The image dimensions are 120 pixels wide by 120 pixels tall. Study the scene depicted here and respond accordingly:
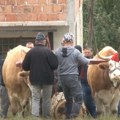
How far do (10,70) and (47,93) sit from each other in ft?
5.87

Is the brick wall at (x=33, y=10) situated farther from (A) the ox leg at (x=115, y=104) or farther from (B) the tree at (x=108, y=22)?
(B) the tree at (x=108, y=22)

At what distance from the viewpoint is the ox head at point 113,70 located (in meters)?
12.7

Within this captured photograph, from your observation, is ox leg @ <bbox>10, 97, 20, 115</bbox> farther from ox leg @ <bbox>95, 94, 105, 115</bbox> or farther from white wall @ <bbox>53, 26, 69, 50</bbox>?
white wall @ <bbox>53, 26, 69, 50</bbox>

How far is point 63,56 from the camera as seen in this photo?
40.4 ft

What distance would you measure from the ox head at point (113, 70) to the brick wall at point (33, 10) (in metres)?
4.90

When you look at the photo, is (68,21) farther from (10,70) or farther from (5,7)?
(10,70)

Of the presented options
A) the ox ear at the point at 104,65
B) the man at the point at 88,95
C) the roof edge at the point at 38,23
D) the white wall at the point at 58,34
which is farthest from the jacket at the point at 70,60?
the white wall at the point at 58,34

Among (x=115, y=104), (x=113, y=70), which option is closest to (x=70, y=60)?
(x=113, y=70)

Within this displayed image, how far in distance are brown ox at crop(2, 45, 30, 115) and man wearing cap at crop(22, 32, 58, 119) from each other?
941mm

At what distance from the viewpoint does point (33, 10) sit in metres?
18.1

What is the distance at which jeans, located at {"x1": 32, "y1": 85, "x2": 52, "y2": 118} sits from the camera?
1215cm

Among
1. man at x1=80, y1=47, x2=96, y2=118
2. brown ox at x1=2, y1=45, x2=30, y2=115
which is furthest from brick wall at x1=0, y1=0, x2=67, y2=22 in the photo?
brown ox at x1=2, y1=45, x2=30, y2=115

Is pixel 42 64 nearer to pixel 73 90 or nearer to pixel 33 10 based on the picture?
pixel 73 90

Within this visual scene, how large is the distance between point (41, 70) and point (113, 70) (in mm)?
1693
